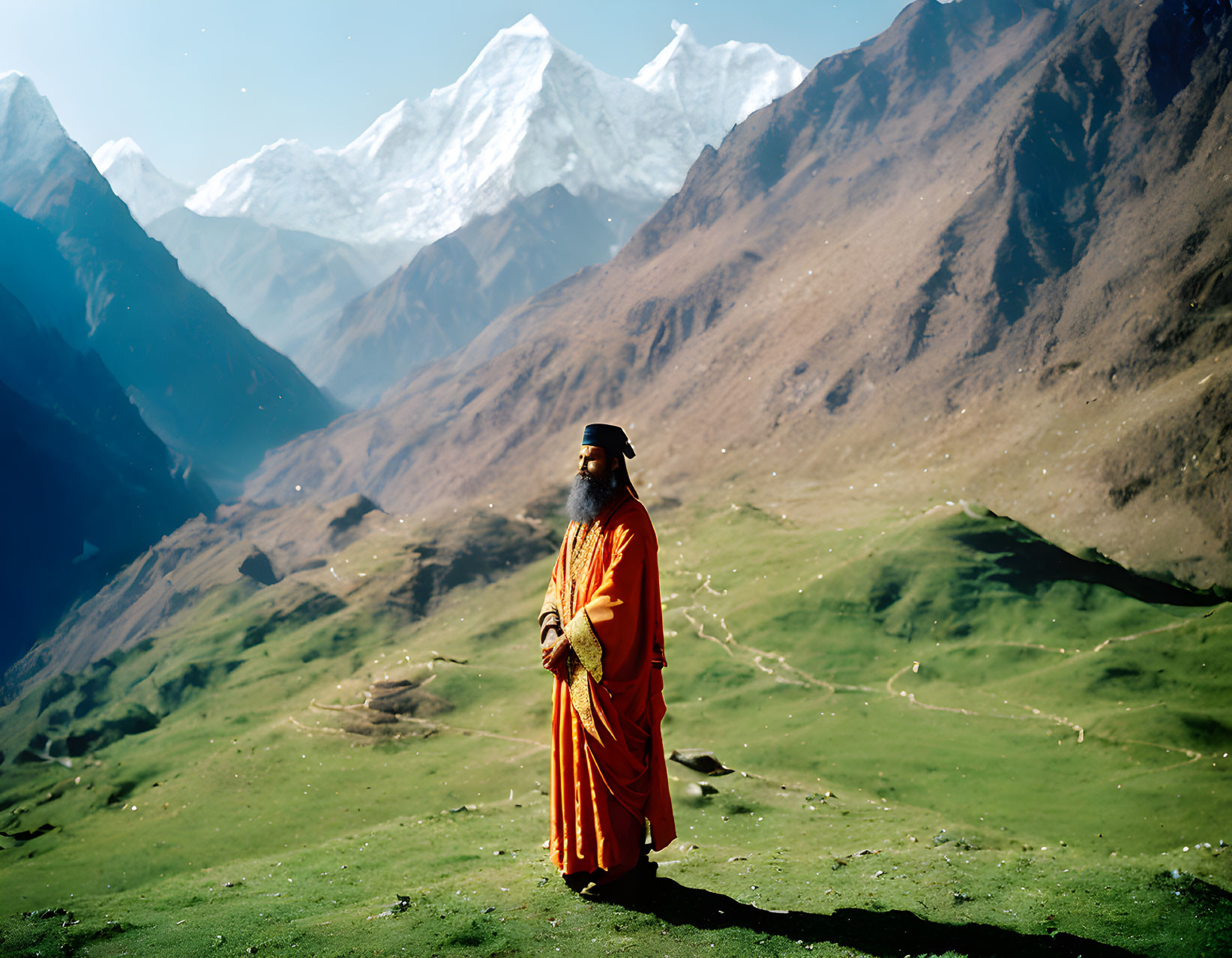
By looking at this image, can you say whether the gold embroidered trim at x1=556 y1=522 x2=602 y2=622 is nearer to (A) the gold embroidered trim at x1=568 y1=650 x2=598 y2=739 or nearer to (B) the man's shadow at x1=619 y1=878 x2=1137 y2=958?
(A) the gold embroidered trim at x1=568 y1=650 x2=598 y2=739

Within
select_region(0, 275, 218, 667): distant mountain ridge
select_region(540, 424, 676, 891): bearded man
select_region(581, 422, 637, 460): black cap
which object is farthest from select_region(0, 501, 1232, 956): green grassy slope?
select_region(0, 275, 218, 667): distant mountain ridge

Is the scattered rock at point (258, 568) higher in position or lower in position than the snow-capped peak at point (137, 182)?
lower

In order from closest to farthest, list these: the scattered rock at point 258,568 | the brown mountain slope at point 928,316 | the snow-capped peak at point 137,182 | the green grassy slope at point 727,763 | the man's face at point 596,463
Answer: the green grassy slope at point 727,763
the man's face at point 596,463
the brown mountain slope at point 928,316
the scattered rock at point 258,568
the snow-capped peak at point 137,182

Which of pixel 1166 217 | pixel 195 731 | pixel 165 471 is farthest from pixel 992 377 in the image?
pixel 165 471

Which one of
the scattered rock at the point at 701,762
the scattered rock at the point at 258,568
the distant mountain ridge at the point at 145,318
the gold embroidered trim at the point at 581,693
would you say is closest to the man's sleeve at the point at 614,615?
the gold embroidered trim at the point at 581,693

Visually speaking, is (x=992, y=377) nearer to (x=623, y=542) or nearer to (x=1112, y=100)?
(x=1112, y=100)

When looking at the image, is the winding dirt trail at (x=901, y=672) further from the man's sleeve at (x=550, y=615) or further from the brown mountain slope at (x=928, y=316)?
the man's sleeve at (x=550, y=615)

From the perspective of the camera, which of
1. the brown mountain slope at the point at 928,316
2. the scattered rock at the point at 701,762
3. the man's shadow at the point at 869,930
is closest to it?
the man's shadow at the point at 869,930

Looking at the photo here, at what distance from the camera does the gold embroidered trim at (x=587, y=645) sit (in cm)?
504

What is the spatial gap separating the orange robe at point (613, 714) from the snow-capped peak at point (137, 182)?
48.2 meters

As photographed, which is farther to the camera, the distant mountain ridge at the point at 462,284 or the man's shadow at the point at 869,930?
the distant mountain ridge at the point at 462,284

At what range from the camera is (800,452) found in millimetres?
24953

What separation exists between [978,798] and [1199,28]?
23664 millimetres

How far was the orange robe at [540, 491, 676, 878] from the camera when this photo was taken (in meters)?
5.02
